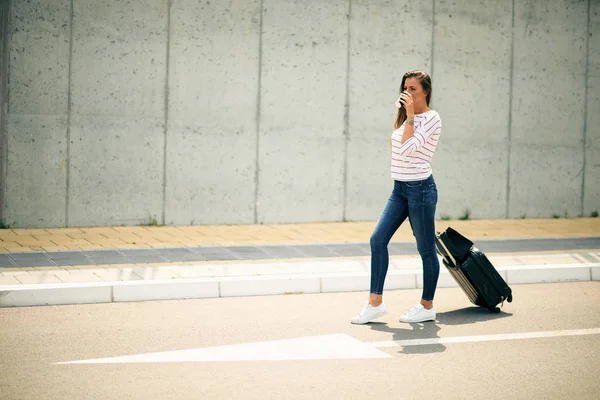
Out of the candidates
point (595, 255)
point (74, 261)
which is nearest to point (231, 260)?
point (74, 261)

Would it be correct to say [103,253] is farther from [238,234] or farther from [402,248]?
[402,248]

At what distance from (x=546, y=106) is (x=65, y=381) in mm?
10049

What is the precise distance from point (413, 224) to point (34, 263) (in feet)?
12.1

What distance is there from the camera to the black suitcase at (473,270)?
23.0 feet

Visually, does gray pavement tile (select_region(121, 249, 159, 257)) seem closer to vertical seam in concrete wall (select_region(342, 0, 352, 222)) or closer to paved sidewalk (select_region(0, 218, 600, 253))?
paved sidewalk (select_region(0, 218, 600, 253))

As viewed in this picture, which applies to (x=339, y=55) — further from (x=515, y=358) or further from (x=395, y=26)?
(x=515, y=358)

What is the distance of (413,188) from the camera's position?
645cm

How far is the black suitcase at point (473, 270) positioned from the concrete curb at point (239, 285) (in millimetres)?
1238

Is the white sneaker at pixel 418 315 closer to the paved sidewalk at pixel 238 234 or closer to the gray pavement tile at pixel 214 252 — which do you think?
the gray pavement tile at pixel 214 252

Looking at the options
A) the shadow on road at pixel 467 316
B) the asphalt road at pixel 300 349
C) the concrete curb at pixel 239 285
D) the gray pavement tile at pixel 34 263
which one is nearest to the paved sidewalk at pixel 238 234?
the gray pavement tile at pixel 34 263

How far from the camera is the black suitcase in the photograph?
7.00 metres

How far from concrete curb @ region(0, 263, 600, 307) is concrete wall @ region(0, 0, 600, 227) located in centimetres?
371

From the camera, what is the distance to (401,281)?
8.26 meters

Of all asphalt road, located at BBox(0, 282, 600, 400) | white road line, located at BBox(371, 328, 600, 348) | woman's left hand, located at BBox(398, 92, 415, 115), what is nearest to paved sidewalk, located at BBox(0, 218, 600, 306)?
asphalt road, located at BBox(0, 282, 600, 400)
